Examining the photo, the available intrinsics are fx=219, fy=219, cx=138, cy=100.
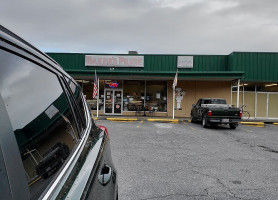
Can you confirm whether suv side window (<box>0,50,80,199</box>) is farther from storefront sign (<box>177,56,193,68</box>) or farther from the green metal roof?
storefront sign (<box>177,56,193,68</box>)

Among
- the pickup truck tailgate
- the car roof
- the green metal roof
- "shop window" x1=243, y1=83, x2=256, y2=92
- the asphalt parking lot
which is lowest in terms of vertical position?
the asphalt parking lot

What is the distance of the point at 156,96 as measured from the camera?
1925 cm

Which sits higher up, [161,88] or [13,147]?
[161,88]

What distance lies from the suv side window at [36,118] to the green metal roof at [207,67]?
15190 millimetres

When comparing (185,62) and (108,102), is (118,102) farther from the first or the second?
(185,62)

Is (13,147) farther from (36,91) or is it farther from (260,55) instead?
(260,55)

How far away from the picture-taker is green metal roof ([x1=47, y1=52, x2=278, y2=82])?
1659 cm

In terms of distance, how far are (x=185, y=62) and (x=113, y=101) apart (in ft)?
23.5

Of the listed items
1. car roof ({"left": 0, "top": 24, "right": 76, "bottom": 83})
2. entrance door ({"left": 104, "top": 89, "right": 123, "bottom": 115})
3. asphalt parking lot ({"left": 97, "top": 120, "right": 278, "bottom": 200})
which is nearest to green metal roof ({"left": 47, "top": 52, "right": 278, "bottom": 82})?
entrance door ({"left": 104, "top": 89, "right": 123, "bottom": 115})

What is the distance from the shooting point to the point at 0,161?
770mm

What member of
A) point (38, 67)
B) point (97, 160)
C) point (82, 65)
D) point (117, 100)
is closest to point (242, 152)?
point (97, 160)

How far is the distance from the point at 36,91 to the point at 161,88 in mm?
18250

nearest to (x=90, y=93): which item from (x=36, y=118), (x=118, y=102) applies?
(x=118, y=102)

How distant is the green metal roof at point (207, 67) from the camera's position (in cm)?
1659
